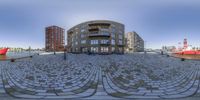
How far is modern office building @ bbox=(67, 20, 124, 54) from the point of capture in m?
52.4

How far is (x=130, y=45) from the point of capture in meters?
113

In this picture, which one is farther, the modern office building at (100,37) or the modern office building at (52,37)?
the modern office building at (52,37)

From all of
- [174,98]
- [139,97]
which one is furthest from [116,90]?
[174,98]

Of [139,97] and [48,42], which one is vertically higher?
[48,42]

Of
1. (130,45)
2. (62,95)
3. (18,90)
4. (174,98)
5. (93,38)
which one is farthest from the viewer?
(130,45)

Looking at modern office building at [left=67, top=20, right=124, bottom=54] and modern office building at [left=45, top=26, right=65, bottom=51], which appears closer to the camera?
modern office building at [left=67, top=20, right=124, bottom=54]

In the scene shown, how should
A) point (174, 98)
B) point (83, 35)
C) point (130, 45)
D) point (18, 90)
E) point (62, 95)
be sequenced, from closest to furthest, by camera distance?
point (174, 98), point (62, 95), point (18, 90), point (83, 35), point (130, 45)

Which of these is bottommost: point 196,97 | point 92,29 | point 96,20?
point 196,97

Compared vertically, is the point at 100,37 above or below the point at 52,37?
below

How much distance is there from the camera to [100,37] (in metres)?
52.3

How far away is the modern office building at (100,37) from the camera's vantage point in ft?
172

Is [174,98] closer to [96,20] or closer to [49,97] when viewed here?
[49,97]

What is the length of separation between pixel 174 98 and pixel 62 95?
378 cm

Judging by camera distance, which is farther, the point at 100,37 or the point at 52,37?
the point at 52,37
